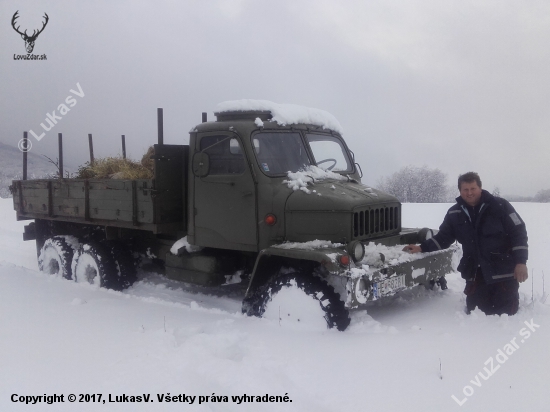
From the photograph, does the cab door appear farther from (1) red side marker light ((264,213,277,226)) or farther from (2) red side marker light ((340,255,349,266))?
(2) red side marker light ((340,255,349,266))

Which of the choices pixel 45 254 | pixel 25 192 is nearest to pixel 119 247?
pixel 45 254

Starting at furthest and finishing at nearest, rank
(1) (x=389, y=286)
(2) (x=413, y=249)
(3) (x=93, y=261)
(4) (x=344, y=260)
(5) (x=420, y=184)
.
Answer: (5) (x=420, y=184), (3) (x=93, y=261), (2) (x=413, y=249), (1) (x=389, y=286), (4) (x=344, y=260)

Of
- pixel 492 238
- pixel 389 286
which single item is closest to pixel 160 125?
pixel 389 286

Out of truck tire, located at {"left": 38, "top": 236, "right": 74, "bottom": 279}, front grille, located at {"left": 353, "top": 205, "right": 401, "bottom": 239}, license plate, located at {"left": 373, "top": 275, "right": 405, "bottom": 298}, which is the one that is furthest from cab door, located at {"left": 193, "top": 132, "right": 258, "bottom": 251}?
truck tire, located at {"left": 38, "top": 236, "right": 74, "bottom": 279}

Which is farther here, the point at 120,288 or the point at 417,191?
the point at 417,191

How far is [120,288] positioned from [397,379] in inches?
193

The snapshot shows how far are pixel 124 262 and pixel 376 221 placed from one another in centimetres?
402

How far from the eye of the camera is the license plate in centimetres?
467

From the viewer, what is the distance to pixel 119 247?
760 cm

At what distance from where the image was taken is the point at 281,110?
6.00m

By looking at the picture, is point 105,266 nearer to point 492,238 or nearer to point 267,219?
point 267,219

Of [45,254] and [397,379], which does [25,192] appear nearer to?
[45,254]

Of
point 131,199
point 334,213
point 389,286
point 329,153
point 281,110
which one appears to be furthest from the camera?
point 131,199

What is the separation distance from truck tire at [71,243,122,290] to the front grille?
3.98 metres
